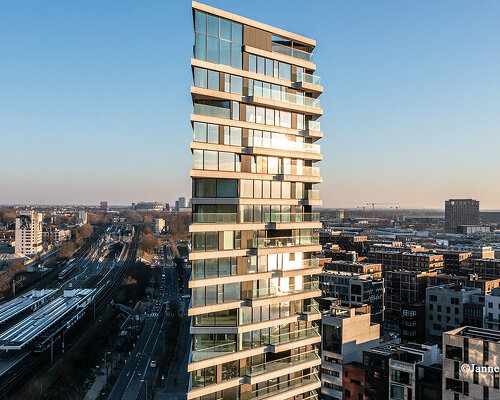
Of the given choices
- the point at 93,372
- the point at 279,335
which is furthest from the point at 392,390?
the point at 93,372

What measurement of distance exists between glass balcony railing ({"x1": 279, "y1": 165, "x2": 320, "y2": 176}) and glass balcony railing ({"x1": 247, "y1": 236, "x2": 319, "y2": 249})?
3.68m

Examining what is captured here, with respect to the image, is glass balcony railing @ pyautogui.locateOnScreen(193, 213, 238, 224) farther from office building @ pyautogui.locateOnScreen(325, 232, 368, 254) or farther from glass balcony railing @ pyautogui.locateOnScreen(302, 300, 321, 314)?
Result: office building @ pyautogui.locateOnScreen(325, 232, 368, 254)

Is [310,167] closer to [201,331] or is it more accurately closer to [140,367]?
[201,331]

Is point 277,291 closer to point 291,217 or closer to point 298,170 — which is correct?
point 291,217

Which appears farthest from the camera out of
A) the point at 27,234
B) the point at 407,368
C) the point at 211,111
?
the point at 27,234

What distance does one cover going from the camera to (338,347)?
148 feet

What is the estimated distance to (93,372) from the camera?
6675 centimetres

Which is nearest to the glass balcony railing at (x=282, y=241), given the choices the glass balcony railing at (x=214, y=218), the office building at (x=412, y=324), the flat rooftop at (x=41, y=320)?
the glass balcony railing at (x=214, y=218)

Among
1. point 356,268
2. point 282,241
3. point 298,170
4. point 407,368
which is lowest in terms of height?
point 407,368

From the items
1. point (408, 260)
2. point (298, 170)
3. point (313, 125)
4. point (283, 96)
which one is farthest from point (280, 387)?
point (408, 260)

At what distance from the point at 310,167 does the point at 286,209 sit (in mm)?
3139

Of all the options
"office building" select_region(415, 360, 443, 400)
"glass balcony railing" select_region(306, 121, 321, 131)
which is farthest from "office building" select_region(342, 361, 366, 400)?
"glass balcony railing" select_region(306, 121, 321, 131)

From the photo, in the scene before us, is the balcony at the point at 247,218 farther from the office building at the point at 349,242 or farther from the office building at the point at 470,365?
the office building at the point at 349,242

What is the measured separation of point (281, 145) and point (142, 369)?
54840 millimetres
